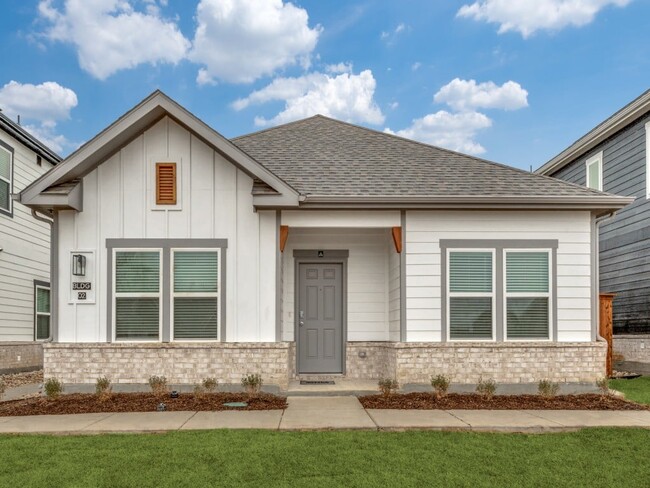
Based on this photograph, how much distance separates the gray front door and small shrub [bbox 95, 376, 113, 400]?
3.42 metres

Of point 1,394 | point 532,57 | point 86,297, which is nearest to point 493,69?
point 532,57

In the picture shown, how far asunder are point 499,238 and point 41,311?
12349 mm

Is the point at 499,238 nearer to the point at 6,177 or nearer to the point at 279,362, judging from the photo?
the point at 279,362

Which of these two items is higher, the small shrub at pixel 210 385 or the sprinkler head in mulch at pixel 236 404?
the small shrub at pixel 210 385

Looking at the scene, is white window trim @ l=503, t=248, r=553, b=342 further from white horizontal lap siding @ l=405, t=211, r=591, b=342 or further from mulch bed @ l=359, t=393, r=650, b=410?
mulch bed @ l=359, t=393, r=650, b=410

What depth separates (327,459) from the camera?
5250 millimetres

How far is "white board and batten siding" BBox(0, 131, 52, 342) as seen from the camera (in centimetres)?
1302

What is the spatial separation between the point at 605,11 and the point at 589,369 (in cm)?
1418

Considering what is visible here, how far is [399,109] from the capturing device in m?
25.7

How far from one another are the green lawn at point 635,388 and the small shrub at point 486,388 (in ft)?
7.59

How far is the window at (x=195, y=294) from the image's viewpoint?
357 inches

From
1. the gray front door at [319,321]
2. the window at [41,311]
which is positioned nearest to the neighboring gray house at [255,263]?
the gray front door at [319,321]

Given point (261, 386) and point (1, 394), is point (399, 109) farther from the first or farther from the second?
point (1, 394)

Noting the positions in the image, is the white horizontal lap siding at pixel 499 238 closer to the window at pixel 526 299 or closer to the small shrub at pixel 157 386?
the window at pixel 526 299
